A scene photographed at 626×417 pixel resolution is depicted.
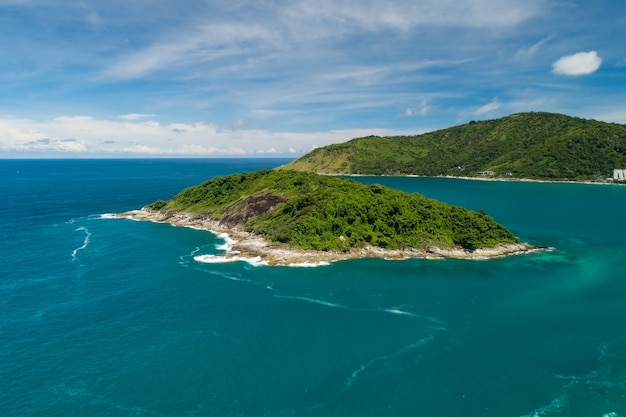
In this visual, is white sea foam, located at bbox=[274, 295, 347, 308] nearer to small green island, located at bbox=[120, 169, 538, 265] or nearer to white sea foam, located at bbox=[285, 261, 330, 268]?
white sea foam, located at bbox=[285, 261, 330, 268]

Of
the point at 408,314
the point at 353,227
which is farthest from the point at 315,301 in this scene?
the point at 353,227

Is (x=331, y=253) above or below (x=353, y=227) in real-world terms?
below

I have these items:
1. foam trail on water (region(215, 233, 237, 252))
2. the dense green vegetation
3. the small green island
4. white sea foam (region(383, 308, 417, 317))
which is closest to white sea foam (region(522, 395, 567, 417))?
white sea foam (region(383, 308, 417, 317))

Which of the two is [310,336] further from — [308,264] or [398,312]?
[308,264]

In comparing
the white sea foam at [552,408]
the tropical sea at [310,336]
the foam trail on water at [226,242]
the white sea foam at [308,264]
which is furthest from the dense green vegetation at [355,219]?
the white sea foam at [552,408]

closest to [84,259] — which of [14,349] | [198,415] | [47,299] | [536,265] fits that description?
[47,299]

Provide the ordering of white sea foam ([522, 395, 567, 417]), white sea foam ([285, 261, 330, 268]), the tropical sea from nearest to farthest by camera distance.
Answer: white sea foam ([522, 395, 567, 417]), the tropical sea, white sea foam ([285, 261, 330, 268])
